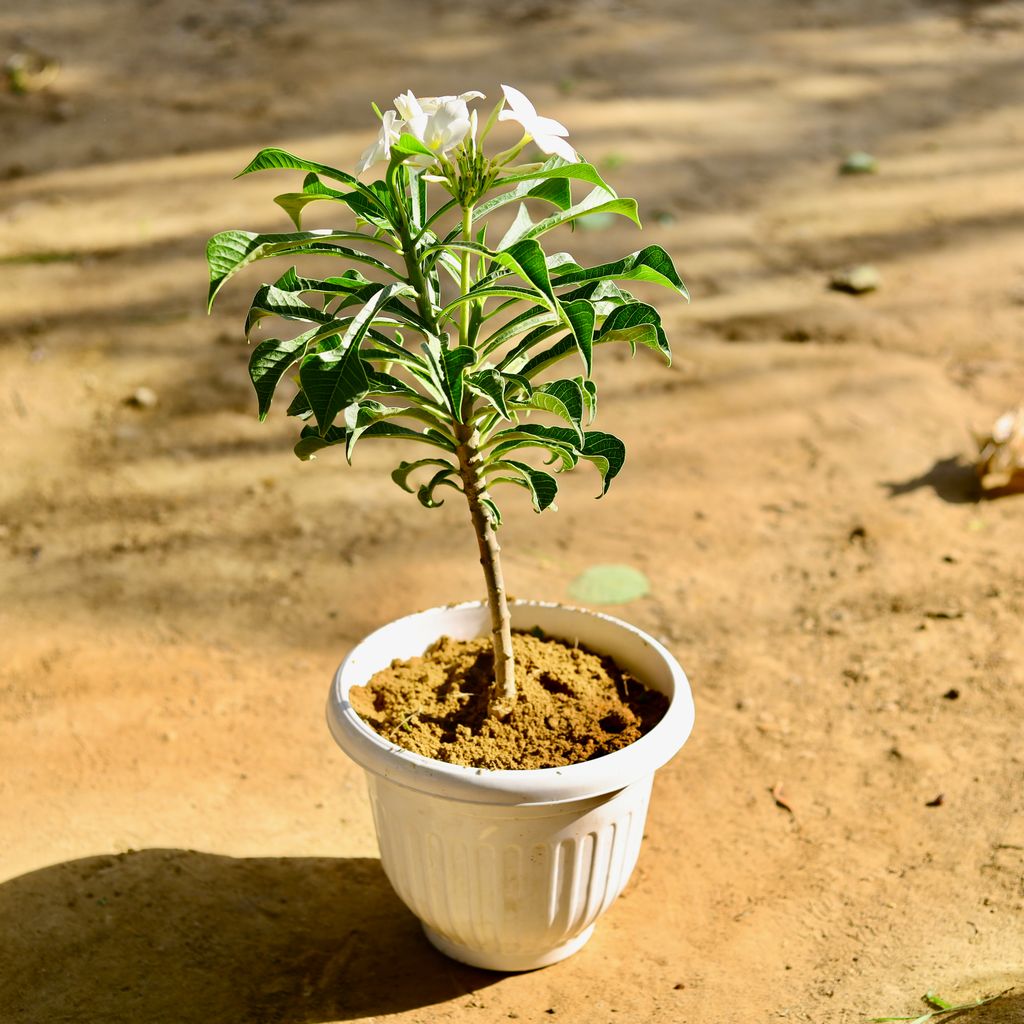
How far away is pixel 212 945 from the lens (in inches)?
81.1

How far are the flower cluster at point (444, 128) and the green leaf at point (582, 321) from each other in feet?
0.65

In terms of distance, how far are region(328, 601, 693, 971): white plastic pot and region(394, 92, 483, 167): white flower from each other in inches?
33.0

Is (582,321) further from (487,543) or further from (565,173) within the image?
(487,543)

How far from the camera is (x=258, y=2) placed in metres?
6.19

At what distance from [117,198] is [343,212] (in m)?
0.92

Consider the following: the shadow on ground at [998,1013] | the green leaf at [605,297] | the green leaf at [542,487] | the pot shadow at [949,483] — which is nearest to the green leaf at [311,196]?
the green leaf at [605,297]

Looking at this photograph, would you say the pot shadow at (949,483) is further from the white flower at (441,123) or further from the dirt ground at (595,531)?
the white flower at (441,123)

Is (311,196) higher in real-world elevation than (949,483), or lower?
higher

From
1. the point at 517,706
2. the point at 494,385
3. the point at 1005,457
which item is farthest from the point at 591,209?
the point at 1005,457

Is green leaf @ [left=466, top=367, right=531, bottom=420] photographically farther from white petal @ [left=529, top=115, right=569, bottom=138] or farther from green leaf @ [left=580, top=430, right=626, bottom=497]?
white petal @ [left=529, top=115, right=569, bottom=138]

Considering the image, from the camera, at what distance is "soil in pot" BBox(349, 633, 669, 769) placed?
181cm

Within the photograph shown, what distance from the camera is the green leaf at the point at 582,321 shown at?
4.97 ft

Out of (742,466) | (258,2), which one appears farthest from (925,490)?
(258,2)

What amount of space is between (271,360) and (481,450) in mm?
353
